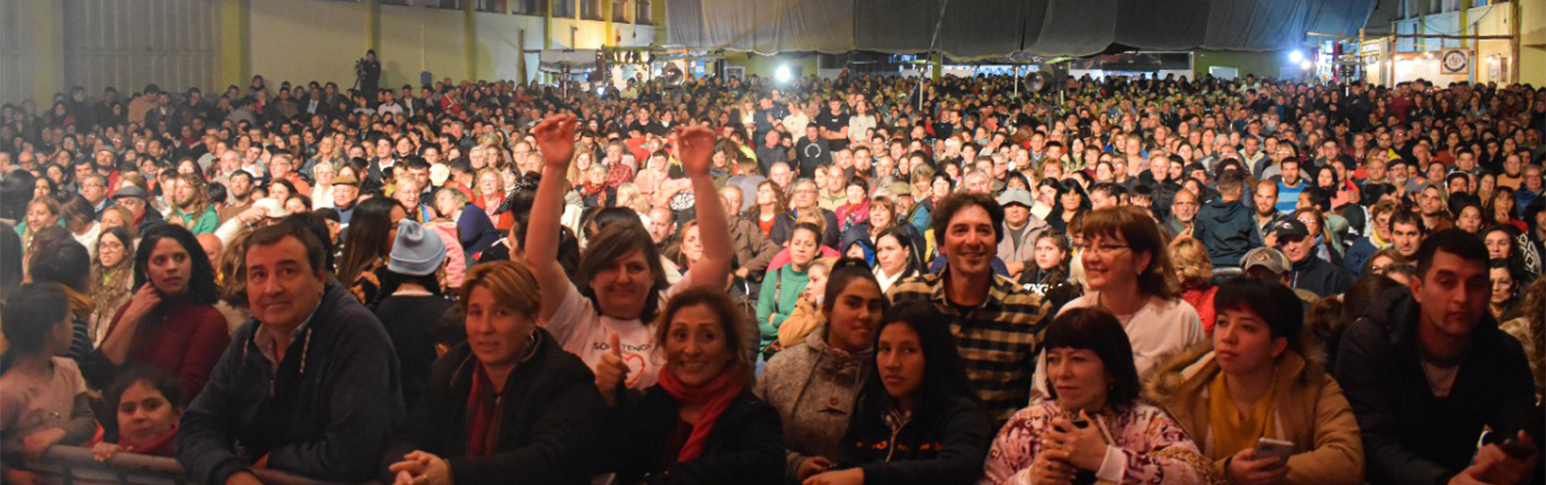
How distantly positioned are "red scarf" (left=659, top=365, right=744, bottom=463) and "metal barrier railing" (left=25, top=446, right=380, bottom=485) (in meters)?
0.73

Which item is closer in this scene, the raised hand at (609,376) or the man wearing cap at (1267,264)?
the raised hand at (609,376)

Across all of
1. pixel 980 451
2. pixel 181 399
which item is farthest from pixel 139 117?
pixel 980 451

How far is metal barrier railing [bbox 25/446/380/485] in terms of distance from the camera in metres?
3.21

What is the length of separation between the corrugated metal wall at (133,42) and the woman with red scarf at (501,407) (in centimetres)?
1398

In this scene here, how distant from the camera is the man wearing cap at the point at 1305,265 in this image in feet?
19.1

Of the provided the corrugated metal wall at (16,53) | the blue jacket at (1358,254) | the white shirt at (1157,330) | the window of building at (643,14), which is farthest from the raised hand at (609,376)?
the window of building at (643,14)

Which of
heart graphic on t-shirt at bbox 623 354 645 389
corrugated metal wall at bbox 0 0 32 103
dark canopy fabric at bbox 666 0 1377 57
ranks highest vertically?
dark canopy fabric at bbox 666 0 1377 57

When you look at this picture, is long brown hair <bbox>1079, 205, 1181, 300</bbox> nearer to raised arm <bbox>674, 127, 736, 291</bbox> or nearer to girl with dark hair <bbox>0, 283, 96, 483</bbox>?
raised arm <bbox>674, 127, 736, 291</bbox>

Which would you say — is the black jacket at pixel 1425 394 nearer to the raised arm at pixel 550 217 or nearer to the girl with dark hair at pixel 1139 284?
the girl with dark hair at pixel 1139 284

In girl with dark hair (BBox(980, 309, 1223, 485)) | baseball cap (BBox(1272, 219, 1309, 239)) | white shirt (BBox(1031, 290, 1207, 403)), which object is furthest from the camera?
baseball cap (BBox(1272, 219, 1309, 239))

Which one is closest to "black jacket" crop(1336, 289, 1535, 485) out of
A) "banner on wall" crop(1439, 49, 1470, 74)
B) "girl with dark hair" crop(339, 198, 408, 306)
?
"girl with dark hair" crop(339, 198, 408, 306)

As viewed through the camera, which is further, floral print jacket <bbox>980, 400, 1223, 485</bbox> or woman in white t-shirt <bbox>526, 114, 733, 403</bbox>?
woman in white t-shirt <bbox>526, 114, 733, 403</bbox>

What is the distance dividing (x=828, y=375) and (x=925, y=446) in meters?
0.34

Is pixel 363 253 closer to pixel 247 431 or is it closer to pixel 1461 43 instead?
pixel 247 431
